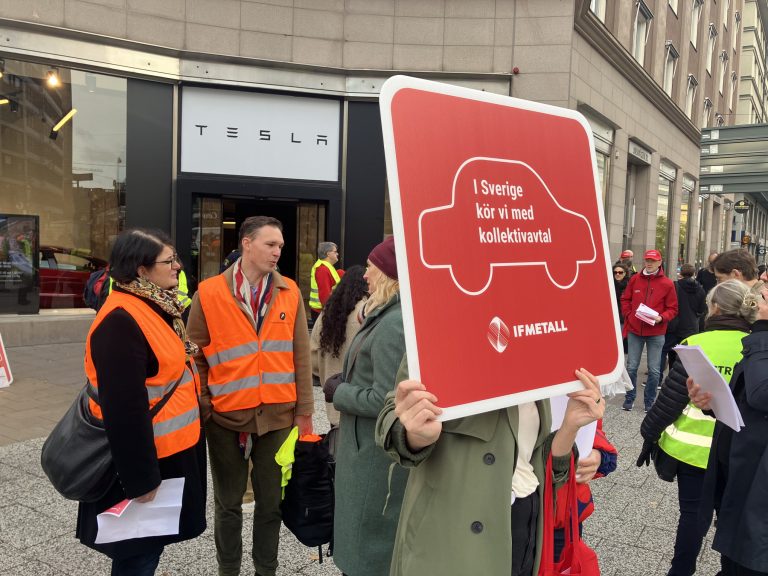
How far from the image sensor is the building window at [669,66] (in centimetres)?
2066

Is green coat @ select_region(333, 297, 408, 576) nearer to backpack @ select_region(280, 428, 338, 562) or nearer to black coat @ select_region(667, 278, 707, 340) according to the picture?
backpack @ select_region(280, 428, 338, 562)

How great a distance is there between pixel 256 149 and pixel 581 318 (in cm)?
1062

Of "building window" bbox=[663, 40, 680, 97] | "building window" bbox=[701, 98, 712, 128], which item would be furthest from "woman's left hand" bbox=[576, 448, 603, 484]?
"building window" bbox=[701, 98, 712, 128]

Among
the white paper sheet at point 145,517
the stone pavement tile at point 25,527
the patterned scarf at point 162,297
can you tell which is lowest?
the stone pavement tile at point 25,527

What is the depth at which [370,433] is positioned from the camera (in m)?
2.51

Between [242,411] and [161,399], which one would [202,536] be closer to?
[242,411]

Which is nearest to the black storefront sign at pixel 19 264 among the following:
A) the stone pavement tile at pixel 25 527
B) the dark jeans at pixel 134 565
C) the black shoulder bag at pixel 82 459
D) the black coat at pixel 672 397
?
the stone pavement tile at pixel 25 527

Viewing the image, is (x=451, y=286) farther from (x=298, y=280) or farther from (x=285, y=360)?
(x=298, y=280)

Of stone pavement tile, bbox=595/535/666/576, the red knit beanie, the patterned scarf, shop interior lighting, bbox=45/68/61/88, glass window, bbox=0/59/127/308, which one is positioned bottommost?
stone pavement tile, bbox=595/535/666/576

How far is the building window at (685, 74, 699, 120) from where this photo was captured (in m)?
24.2

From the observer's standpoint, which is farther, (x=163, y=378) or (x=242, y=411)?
(x=242, y=411)

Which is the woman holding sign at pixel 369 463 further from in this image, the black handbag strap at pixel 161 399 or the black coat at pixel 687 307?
the black coat at pixel 687 307

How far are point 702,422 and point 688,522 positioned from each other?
1.77 ft

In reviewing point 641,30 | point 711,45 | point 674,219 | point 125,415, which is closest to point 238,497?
point 125,415
